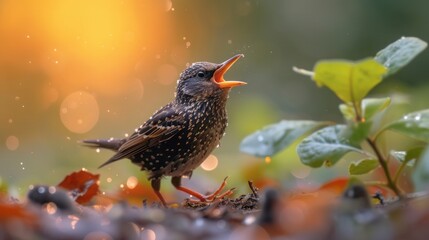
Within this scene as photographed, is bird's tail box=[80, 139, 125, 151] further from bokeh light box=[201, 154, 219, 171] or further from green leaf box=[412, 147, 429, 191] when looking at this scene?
green leaf box=[412, 147, 429, 191]

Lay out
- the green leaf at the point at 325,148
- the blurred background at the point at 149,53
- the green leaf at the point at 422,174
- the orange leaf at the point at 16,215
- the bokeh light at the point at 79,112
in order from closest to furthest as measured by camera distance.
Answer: the orange leaf at the point at 16,215 < the green leaf at the point at 422,174 < the green leaf at the point at 325,148 < the blurred background at the point at 149,53 < the bokeh light at the point at 79,112

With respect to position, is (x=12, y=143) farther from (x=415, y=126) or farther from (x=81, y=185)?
(x=415, y=126)

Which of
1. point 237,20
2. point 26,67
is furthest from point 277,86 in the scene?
point 26,67

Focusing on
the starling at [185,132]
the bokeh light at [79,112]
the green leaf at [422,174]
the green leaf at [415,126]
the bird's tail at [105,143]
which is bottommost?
the green leaf at [422,174]

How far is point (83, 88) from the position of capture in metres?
9.22

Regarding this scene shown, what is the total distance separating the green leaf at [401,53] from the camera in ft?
6.33

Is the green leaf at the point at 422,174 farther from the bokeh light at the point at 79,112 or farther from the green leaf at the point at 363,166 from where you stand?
the bokeh light at the point at 79,112

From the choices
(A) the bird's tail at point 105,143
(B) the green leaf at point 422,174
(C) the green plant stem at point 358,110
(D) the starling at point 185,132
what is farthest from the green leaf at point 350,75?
(A) the bird's tail at point 105,143

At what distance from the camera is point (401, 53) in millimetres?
1976

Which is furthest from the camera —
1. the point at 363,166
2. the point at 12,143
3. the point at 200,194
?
the point at 12,143

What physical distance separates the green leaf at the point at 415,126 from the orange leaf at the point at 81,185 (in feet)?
3.51

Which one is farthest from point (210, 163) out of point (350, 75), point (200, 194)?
point (350, 75)

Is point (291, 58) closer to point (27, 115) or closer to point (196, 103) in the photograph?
point (27, 115)

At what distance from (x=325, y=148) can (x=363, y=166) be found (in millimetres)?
130
